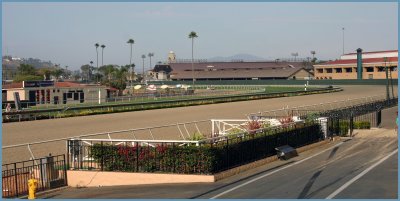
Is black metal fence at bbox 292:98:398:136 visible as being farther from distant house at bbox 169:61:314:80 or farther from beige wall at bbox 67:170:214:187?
distant house at bbox 169:61:314:80

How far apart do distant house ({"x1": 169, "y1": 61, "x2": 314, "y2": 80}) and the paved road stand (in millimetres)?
139585

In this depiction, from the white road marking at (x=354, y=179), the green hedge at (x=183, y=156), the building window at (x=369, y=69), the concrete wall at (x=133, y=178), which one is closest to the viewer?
the white road marking at (x=354, y=179)

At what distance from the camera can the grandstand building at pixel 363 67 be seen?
4803 inches

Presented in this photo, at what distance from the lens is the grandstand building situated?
122m

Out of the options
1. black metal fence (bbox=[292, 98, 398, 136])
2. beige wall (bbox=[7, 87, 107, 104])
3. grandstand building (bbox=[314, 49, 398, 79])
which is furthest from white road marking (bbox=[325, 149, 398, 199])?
grandstand building (bbox=[314, 49, 398, 79])

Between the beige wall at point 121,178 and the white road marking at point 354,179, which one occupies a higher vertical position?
the white road marking at point 354,179

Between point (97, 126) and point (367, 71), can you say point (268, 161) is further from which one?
point (367, 71)

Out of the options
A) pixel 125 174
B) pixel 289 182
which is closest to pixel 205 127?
pixel 125 174

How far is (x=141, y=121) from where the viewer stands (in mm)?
41156

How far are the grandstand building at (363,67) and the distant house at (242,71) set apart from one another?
1646cm

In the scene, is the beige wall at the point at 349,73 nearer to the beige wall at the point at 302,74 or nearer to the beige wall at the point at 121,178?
the beige wall at the point at 302,74

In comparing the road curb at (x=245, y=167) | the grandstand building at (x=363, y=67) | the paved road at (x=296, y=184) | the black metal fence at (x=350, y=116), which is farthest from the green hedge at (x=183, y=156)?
the grandstand building at (x=363, y=67)

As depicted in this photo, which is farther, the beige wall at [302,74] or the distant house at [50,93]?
the beige wall at [302,74]

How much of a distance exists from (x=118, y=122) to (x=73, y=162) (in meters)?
22.0
